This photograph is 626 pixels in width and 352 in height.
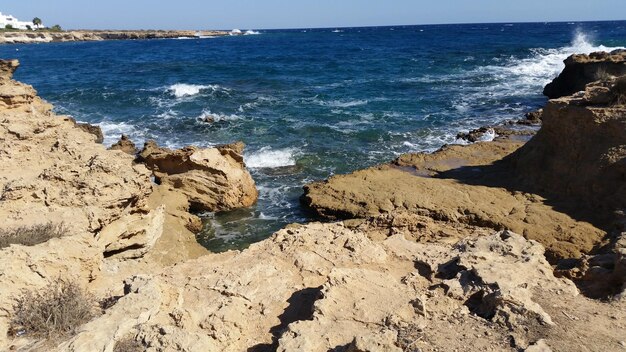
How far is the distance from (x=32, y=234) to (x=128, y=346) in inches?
108

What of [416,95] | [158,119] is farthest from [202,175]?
[416,95]

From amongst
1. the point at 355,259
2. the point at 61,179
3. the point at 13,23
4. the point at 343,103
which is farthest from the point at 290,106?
the point at 13,23

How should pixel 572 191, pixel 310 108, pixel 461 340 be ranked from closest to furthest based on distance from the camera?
pixel 461 340 → pixel 572 191 → pixel 310 108

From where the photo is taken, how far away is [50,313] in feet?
14.7

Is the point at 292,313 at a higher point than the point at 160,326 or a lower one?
lower

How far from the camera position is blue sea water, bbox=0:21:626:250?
16.0 m

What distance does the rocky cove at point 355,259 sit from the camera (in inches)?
174

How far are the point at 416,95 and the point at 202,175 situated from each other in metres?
18.9

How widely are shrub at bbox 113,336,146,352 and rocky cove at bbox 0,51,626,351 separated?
0.11 ft

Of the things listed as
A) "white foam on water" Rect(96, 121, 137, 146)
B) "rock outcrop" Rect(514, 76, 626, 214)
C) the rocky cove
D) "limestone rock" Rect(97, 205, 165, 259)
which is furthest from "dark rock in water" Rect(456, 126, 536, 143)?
"white foam on water" Rect(96, 121, 137, 146)

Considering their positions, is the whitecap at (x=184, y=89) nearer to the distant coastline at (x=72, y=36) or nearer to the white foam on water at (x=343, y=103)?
the white foam on water at (x=343, y=103)

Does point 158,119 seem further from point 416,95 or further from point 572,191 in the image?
point 572,191

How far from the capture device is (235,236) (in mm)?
11641

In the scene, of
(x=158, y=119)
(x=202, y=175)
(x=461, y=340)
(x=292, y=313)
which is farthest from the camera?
(x=158, y=119)
